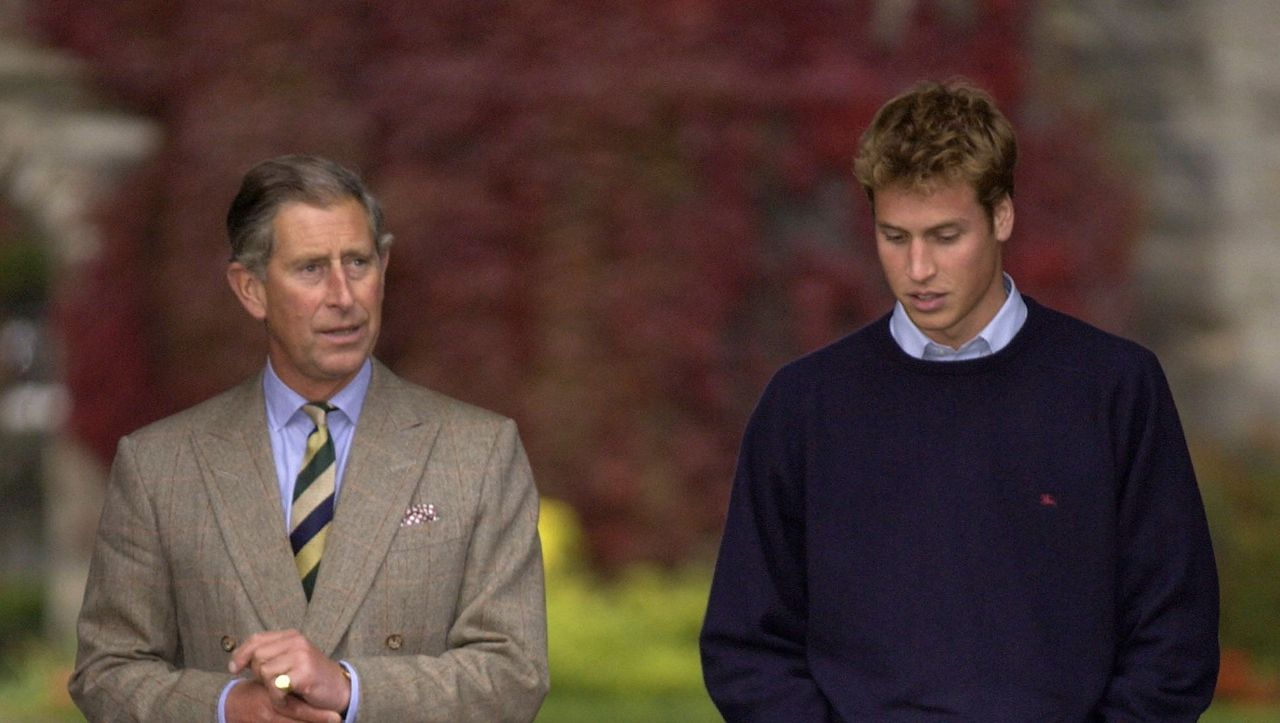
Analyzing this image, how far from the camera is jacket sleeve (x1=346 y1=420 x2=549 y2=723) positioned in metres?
3.44

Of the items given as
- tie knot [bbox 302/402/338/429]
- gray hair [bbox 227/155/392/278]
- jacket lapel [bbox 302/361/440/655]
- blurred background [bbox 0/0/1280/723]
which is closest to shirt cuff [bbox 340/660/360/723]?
jacket lapel [bbox 302/361/440/655]

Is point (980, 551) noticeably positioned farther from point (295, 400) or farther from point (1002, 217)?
point (295, 400)

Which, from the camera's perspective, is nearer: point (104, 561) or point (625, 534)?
point (104, 561)

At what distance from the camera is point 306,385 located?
12.2 ft

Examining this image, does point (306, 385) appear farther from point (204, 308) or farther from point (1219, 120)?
point (1219, 120)

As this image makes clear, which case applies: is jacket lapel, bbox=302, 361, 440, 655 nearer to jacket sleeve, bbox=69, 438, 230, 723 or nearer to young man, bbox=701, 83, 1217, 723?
jacket sleeve, bbox=69, 438, 230, 723

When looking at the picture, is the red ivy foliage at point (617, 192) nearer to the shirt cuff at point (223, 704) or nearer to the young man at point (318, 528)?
the young man at point (318, 528)

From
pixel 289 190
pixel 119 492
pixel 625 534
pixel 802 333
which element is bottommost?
pixel 625 534

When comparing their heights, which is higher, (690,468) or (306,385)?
(306,385)

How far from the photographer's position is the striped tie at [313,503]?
359 cm

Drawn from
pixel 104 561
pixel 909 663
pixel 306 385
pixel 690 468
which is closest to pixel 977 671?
pixel 909 663

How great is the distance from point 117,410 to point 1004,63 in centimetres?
465

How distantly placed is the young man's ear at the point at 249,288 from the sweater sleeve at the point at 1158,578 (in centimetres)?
150

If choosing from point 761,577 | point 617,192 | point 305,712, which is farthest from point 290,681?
point 617,192
